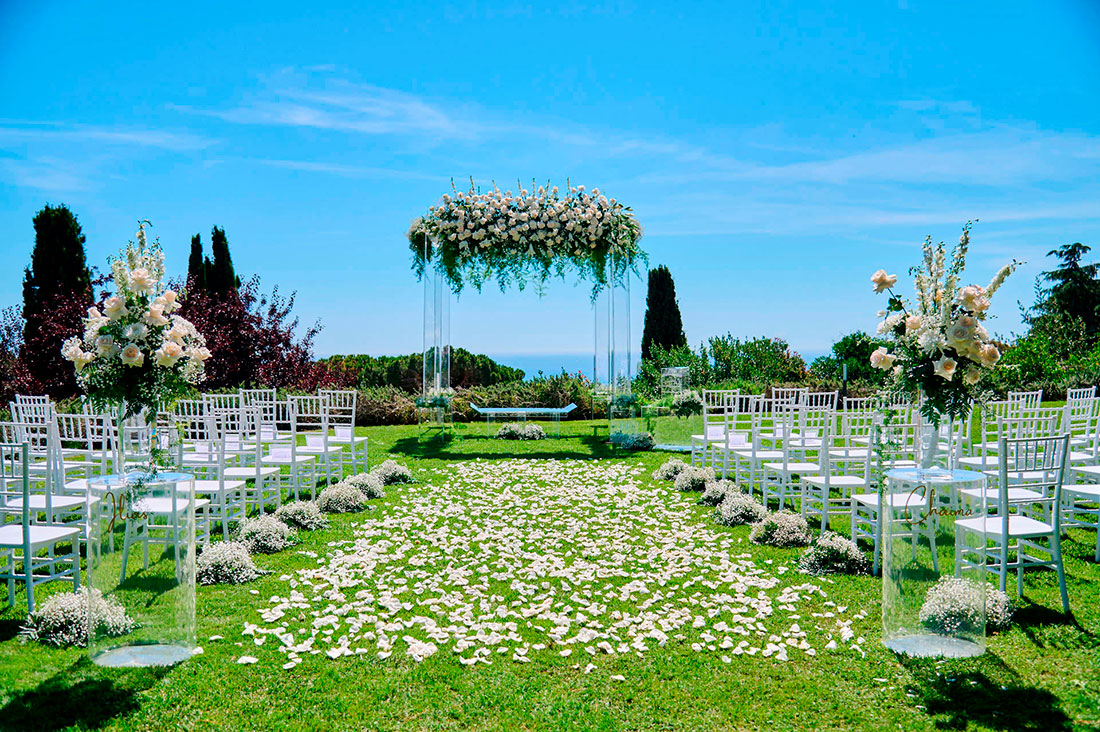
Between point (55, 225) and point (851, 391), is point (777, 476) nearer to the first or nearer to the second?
point (851, 391)

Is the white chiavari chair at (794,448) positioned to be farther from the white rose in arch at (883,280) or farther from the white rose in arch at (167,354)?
the white rose in arch at (167,354)

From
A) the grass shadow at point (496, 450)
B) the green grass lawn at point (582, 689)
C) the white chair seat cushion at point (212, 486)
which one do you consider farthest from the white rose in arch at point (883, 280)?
the grass shadow at point (496, 450)

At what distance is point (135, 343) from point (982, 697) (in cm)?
492

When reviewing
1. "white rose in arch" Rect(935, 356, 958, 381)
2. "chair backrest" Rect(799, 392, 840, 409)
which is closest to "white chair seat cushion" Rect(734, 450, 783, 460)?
"chair backrest" Rect(799, 392, 840, 409)

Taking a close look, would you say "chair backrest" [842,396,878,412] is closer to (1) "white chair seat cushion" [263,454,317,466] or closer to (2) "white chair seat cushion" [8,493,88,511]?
(1) "white chair seat cushion" [263,454,317,466]

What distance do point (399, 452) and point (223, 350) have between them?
562 centimetres

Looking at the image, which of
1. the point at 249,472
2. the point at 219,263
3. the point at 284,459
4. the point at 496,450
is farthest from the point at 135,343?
the point at 219,263

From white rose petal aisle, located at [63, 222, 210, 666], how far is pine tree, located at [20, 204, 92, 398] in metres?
11.5

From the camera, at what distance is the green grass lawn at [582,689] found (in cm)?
342

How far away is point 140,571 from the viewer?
4.07 m

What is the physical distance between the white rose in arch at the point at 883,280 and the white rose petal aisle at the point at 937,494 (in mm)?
211

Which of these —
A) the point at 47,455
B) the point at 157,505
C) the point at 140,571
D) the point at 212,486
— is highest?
the point at 47,455

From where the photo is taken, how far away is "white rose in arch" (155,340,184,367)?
13.9ft

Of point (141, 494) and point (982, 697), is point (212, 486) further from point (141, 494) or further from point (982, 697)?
point (982, 697)
